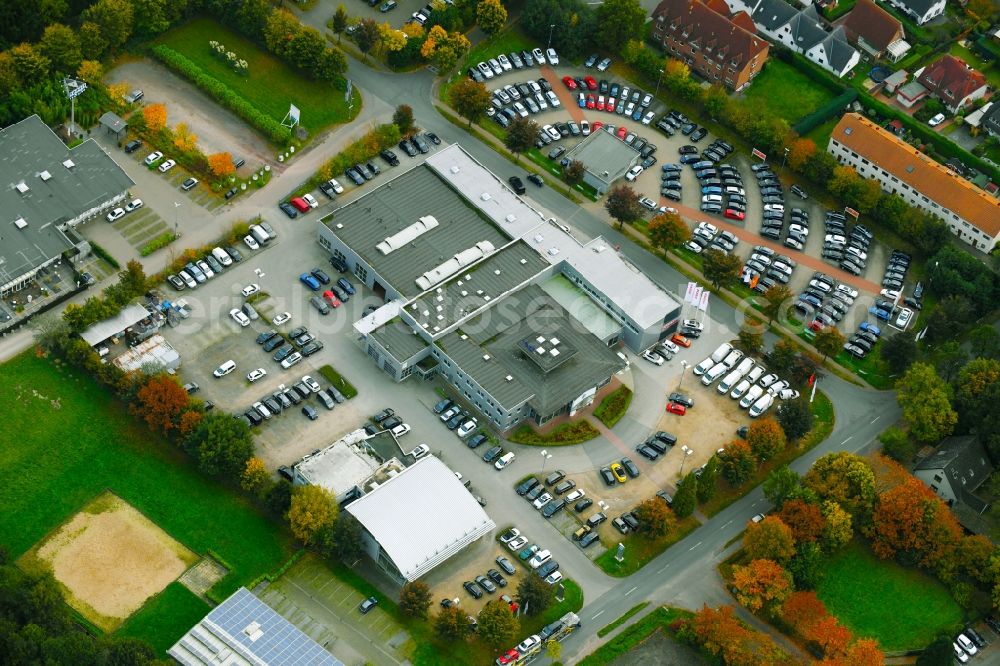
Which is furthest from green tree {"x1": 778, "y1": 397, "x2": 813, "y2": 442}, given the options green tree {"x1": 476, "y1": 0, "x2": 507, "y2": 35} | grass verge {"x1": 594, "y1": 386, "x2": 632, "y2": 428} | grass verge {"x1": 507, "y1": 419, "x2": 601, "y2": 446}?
green tree {"x1": 476, "y1": 0, "x2": 507, "y2": 35}

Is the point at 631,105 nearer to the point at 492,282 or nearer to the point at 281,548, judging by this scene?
the point at 492,282

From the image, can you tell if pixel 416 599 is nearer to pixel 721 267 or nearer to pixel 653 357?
pixel 653 357

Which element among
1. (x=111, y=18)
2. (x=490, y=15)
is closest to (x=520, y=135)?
(x=490, y=15)

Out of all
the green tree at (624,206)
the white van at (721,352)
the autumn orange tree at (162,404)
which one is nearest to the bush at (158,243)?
the autumn orange tree at (162,404)

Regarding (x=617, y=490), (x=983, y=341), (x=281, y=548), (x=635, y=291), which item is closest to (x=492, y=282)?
(x=635, y=291)

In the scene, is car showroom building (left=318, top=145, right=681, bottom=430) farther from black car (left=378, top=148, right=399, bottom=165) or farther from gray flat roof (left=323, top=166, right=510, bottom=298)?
black car (left=378, top=148, right=399, bottom=165)

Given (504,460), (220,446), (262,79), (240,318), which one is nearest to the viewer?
(220,446)

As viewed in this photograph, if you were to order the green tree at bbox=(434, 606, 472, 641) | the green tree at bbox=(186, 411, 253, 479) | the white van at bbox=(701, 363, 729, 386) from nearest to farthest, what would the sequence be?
the green tree at bbox=(434, 606, 472, 641)
the green tree at bbox=(186, 411, 253, 479)
the white van at bbox=(701, 363, 729, 386)
